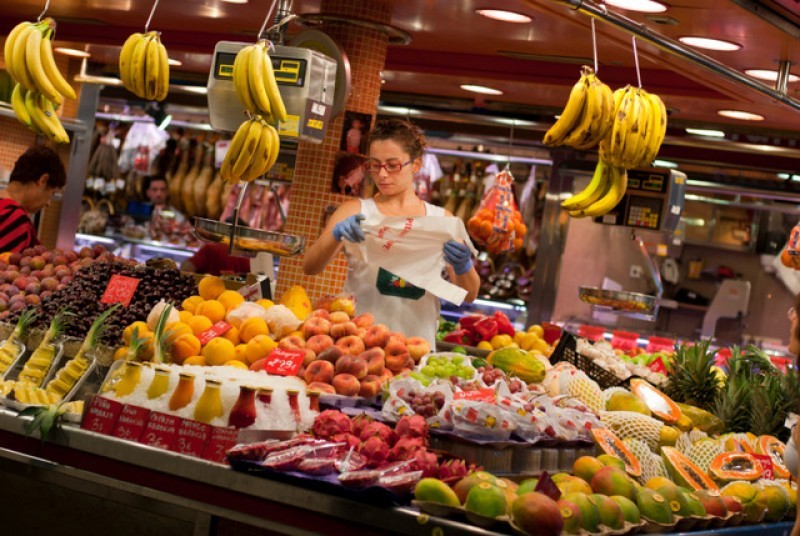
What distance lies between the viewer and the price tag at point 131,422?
356 centimetres

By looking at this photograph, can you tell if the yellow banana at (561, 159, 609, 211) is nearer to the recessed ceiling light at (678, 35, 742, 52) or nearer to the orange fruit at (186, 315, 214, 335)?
the recessed ceiling light at (678, 35, 742, 52)

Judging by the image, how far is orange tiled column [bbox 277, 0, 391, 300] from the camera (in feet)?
24.1

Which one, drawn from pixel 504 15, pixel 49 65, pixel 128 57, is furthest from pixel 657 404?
pixel 49 65

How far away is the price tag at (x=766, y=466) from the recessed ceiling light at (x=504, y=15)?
3.40 m

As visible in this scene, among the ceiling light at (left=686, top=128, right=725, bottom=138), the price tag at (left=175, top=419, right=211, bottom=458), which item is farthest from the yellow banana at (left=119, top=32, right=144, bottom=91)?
the ceiling light at (left=686, top=128, right=725, bottom=138)

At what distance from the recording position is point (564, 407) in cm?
426

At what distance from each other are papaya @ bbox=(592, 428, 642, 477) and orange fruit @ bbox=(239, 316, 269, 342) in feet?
4.10

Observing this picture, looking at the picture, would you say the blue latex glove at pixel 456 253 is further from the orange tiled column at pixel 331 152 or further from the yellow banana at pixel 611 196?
the orange tiled column at pixel 331 152

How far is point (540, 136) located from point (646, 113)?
4.44 metres

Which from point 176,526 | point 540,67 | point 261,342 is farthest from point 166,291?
point 540,67

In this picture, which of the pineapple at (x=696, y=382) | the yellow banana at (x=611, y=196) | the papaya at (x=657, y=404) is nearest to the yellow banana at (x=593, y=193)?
the yellow banana at (x=611, y=196)

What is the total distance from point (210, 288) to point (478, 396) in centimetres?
152

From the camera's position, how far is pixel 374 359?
4129 mm

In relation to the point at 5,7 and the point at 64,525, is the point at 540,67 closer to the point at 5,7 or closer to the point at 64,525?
the point at 5,7
